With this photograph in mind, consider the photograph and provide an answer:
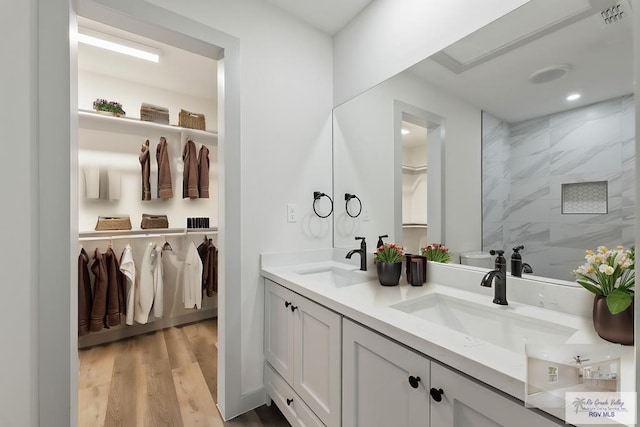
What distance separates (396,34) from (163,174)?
257 centimetres

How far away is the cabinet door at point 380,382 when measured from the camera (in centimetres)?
82

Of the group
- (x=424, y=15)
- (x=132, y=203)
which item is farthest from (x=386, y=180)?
(x=132, y=203)

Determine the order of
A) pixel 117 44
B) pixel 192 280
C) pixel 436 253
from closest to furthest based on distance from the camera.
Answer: pixel 436 253
pixel 117 44
pixel 192 280

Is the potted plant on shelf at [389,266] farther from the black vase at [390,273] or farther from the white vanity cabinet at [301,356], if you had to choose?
the white vanity cabinet at [301,356]

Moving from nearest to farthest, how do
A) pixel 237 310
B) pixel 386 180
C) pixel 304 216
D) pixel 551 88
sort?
pixel 551 88 < pixel 237 310 < pixel 386 180 < pixel 304 216

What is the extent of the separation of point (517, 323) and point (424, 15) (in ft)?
5.12

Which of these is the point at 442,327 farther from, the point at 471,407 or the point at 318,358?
the point at 318,358

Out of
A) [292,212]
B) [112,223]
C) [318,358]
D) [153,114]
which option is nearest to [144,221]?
[112,223]

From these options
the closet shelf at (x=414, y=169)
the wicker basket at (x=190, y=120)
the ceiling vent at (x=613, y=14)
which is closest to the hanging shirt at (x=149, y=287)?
the wicker basket at (x=190, y=120)

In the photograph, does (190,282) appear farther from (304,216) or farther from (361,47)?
(361,47)

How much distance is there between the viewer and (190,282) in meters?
2.95

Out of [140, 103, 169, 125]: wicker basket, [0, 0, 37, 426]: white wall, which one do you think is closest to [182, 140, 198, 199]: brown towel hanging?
[140, 103, 169, 125]: wicker basket

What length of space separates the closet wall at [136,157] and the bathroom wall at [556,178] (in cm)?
267

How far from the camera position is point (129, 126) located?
9.32 feet
